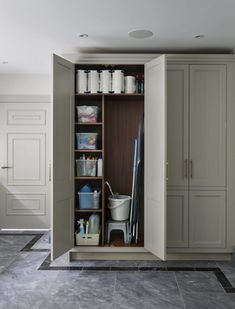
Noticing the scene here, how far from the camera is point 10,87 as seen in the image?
4734 mm

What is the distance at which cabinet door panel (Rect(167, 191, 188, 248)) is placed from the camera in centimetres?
347

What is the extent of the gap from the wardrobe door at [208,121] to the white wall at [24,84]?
94.9 inches

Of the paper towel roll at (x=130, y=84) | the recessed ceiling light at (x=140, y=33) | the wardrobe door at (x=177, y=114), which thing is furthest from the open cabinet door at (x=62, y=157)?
the wardrobe door at (x=177, y=114)

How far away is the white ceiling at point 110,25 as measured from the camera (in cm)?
247

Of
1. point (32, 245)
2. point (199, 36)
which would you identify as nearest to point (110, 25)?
point (199, 36)

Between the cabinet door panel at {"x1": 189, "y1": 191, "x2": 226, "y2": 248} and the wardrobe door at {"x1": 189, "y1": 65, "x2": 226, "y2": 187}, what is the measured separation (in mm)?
151

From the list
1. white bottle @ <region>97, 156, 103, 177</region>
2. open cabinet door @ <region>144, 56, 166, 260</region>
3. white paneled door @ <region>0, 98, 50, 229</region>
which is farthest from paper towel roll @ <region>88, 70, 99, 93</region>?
white paneled door @ <region>0, 98, 50, 229</region>

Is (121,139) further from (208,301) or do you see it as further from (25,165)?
(208,301)

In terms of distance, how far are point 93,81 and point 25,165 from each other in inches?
83.6

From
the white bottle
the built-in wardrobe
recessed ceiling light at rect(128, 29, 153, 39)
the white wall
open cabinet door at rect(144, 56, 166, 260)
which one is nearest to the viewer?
recessed ceiling light at rect(128, 29, 153, 39)

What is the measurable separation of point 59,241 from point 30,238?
1486mm

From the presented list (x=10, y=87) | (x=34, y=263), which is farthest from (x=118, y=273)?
(x=10, y=87)

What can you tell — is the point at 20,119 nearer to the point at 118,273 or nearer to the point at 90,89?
the point at 90,89

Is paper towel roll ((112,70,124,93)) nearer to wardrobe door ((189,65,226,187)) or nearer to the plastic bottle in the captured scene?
wardrobe door ((189,65,226,187))
